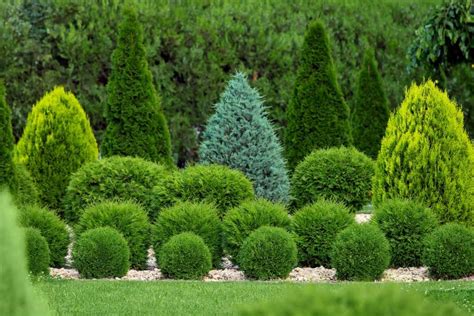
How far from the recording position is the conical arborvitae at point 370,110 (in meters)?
17.1

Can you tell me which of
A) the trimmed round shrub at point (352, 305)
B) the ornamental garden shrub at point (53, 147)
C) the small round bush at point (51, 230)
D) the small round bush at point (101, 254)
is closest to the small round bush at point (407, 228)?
the small round bush at point (101, 254)

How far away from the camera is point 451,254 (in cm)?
905

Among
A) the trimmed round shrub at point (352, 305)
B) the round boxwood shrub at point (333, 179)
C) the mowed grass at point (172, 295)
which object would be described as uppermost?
the trimmed round shrub at point (352, 305)

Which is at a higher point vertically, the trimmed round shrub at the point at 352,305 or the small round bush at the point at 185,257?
the trimmed round shrub at the point at 352,305

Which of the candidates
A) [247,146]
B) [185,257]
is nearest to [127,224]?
[185,257]

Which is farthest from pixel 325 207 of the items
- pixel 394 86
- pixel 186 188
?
pixel 394 86

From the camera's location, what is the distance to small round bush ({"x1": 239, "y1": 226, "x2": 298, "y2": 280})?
895 centimetres

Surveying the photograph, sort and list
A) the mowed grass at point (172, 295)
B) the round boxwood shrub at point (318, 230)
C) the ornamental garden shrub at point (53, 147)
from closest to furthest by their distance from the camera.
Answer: the mowed grass at point (172, 295) → the round boxwood shrub at point (318, 230) → the ornamental garden shrub at point (53, 147)

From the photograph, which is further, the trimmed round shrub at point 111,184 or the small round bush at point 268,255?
the trimmed round shrub at point 111,184

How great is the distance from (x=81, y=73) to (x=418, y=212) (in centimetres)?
876

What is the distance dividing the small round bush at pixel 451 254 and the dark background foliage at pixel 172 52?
8.29 meters

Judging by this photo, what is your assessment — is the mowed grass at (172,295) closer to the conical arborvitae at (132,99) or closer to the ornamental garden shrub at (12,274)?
the conical arborvitae at (132,99)

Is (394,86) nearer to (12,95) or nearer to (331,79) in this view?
(331,79)

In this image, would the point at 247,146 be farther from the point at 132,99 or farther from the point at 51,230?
the point at 51,230
